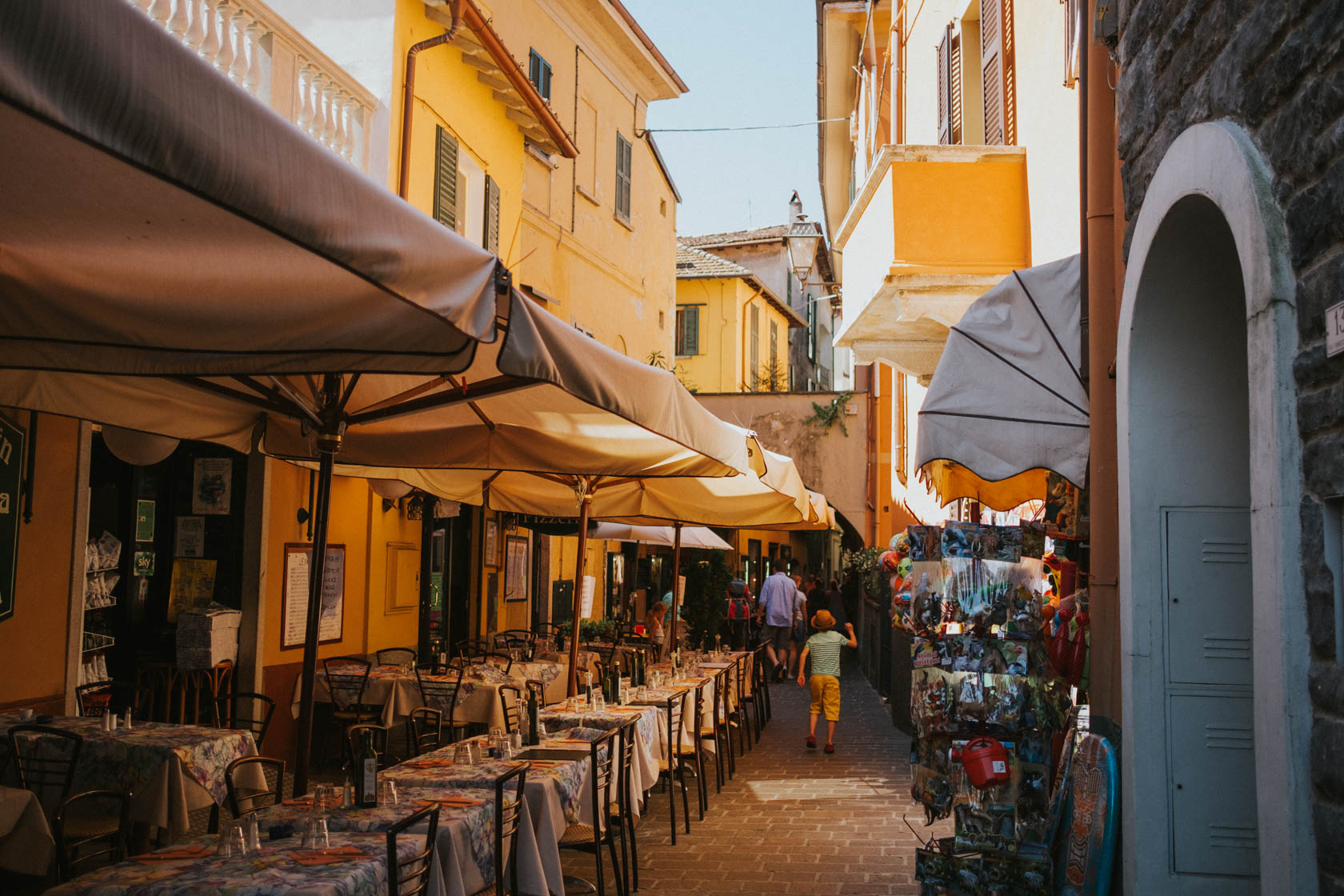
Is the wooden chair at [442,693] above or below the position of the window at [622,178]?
below

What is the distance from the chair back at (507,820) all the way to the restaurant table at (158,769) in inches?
83.2

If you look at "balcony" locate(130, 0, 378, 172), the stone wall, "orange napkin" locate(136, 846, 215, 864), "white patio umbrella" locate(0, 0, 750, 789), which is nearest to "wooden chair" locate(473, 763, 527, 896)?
"white patio umbrella" locate(0, 0, 750, 789)

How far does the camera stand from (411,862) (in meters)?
4.61

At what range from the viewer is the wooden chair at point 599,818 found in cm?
691

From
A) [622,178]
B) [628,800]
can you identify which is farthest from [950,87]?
[622,178]

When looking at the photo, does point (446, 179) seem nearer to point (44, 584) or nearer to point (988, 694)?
point (44, 584)

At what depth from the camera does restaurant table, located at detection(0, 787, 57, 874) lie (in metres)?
5.70

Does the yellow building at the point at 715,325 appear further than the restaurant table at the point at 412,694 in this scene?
Yes

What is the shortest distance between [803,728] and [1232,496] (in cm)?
1151

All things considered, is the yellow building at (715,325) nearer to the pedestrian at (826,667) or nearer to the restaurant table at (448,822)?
the pedestrian at (826,667)

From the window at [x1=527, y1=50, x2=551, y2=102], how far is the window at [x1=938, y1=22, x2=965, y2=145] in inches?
297

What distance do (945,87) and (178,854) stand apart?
11.6 meters

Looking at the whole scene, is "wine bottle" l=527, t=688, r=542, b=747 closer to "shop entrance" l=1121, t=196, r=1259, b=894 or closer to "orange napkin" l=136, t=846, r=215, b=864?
"orange napkin" l=136, t=846, r=215, b=864

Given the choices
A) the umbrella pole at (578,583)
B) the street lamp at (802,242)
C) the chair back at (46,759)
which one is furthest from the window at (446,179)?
the chair back at (46,759)
